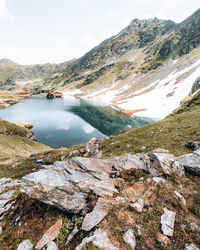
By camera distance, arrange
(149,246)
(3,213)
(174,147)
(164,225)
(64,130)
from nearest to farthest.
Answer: (149,246)
(164,225)
(3,213)
(174,147)
(64,130)

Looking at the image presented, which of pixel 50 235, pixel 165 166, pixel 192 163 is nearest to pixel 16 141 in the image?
pixel 50 235

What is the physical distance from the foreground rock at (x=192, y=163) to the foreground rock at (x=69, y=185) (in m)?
5.86

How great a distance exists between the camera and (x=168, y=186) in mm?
7094

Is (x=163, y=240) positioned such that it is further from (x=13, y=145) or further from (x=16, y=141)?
(x=16, y=141)

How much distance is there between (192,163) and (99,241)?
331 inches

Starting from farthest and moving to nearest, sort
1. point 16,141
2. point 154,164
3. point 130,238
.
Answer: point 16,141 → point 154,164 → point 130,238

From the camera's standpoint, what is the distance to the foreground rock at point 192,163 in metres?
8.45

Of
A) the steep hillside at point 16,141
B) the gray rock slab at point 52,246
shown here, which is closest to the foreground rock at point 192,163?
the gray rock slab at point 52,246

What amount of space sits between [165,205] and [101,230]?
139 inches

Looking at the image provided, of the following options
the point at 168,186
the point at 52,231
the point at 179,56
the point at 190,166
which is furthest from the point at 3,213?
the point at 179,56

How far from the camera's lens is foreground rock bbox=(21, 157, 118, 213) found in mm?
6875

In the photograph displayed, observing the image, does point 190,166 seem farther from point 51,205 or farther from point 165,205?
point 51,205

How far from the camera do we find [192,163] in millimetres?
8898

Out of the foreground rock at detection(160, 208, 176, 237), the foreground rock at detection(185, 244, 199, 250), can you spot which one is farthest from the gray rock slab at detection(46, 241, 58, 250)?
the foreground rock at detection(185, 244, 199, 250)
